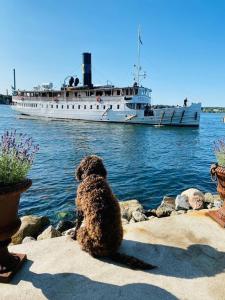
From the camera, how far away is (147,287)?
339 cm

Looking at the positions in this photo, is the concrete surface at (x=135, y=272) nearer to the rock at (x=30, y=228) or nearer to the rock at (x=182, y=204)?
the rock at (x=30, y=228)

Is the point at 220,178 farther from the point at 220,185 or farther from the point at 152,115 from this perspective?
the point at 152,115

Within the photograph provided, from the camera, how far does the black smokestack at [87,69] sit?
5503 centimetres

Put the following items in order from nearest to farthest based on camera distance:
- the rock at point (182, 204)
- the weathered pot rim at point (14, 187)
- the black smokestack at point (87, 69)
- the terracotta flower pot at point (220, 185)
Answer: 1. the weathered pot rim at point (14, 187)
2. the terracotta flower pot at point (220, 185)
3. the rock at point (182, 204)
4. the black smokestack at point (87, 69)

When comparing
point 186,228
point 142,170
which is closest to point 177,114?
point 142,170

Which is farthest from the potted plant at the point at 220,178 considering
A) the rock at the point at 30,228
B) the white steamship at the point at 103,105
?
the white steamship at the point at 103,105

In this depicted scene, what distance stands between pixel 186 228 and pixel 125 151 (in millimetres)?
19709

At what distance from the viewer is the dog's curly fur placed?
12.7 feet

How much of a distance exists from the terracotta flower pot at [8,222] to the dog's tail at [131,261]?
1.22 m

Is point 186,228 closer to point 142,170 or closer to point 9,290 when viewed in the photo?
point 9,290

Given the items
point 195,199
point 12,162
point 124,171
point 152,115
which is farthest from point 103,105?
point 12,162

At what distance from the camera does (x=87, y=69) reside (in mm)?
55750

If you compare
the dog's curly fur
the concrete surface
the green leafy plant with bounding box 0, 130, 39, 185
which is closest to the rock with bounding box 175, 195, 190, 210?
the concrete surface

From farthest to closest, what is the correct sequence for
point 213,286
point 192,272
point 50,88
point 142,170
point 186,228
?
point 50,88 → point 142,170 → point 186,228 → point 192,272 → point 213,286
